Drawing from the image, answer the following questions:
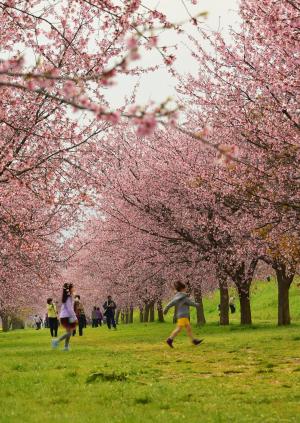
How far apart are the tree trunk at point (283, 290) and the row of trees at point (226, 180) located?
0.18 feet

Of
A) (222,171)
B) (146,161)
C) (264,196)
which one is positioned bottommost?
(264,196)

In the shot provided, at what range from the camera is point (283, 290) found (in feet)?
106

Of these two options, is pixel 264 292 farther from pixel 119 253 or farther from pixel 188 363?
pixel 188 363

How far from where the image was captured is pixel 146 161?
32.6m

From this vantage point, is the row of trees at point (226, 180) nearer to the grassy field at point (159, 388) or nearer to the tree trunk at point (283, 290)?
the tree trunk at point (283, 290)

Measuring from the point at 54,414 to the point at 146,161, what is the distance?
24269 millimetres

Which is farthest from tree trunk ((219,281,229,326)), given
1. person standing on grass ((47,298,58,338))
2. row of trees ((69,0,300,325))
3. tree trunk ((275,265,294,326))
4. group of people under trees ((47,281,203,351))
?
group of people under trees ((47,281,203,351))

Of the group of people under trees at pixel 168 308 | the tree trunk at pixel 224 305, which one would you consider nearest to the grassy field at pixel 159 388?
the group of people under trees at pixel 168 308

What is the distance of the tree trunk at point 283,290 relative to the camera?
104 feet

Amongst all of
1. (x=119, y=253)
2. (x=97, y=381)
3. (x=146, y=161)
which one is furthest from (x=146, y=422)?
(x=119, y=253)

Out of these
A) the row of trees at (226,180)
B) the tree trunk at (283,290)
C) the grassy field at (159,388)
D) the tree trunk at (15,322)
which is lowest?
the grassy field at (159,388)

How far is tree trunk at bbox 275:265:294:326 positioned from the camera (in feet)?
104

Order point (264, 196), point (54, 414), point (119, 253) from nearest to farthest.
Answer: point (54, 414), point (264, 196), point (119, 253)

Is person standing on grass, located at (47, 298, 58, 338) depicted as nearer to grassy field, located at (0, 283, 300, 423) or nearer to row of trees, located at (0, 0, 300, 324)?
row of trees, located at (0, 0, 300, 324)
